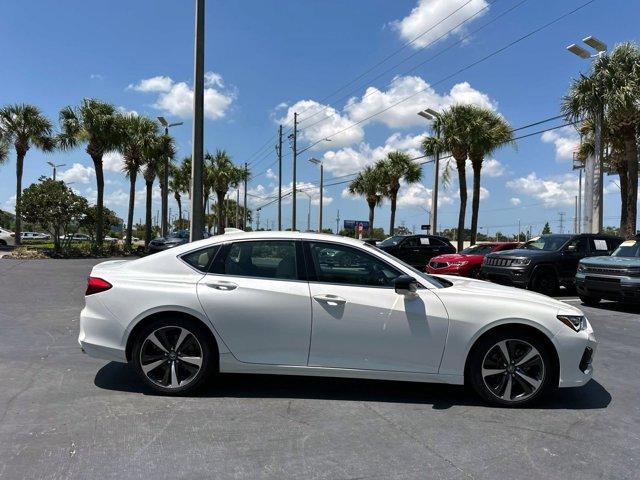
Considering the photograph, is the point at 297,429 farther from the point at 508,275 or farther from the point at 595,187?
the point at 595,187

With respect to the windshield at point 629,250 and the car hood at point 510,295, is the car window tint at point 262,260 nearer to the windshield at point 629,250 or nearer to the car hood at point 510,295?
the car hood at point 510,295

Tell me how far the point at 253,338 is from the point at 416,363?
4.70ft

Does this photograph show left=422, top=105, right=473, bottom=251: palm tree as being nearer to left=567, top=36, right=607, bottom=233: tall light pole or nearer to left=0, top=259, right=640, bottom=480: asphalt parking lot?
left=567, top=36, right=607, bottom=233: tall light pole

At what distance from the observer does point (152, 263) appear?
16.2ft

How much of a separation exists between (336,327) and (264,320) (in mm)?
631

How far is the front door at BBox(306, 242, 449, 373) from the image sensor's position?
4.53 metres

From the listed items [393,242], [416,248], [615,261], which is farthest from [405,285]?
[416,248]

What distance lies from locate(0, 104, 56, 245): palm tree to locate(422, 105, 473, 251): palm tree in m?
22.7

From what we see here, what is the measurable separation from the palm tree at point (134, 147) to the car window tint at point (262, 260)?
1138 inches

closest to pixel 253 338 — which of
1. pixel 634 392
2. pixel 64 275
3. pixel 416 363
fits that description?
pixel 416 363

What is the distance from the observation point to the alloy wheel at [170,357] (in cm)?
469

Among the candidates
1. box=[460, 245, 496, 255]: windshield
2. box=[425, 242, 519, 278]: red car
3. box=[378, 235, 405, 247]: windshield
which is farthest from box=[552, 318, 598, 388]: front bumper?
box=[378, 235, 405, 247]: windshield

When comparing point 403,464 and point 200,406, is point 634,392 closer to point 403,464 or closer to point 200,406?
point 403,464

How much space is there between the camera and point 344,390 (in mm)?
5008
